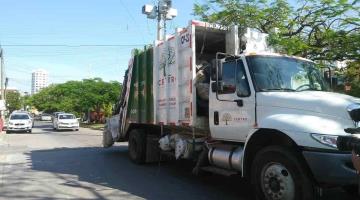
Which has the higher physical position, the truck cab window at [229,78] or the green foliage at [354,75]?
the green foliage at [354,75]

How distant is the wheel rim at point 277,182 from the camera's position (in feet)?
23.2

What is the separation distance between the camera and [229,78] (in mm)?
8656

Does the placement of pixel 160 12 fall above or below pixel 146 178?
above

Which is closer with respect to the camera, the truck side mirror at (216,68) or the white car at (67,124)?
the truck side mirror at (216,68)

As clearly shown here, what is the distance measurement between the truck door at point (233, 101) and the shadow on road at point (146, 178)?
3.77ft

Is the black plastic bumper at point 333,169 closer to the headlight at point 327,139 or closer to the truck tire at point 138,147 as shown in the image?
the headlight at point 327,139

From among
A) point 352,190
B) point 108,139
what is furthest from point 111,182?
point 108,139

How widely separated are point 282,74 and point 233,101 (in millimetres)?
953

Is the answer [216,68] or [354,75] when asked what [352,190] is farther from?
[354,75]

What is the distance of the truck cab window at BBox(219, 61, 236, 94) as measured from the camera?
8.59m

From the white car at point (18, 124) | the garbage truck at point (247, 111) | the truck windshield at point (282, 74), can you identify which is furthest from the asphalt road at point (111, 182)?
the white car at point (18, 124)

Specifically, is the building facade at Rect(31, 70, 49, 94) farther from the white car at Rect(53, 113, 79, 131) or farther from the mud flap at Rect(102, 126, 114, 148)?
the mud flap at Rect(102, 126, 114, 148)

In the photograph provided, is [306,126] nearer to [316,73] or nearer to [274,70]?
[274,70]

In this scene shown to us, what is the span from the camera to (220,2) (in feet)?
48.5
